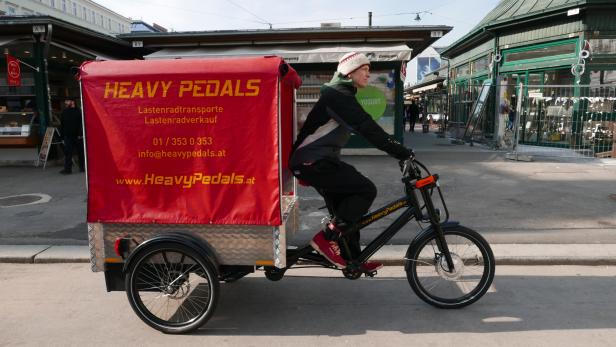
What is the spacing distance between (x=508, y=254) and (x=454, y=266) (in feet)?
5.25

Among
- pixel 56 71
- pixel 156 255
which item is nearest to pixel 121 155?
pixel 156 255

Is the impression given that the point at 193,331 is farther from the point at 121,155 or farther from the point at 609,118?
the point at 609,118

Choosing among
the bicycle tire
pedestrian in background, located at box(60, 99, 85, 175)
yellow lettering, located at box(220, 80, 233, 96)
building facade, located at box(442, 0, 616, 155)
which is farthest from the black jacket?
building facade, located at box(442, 0, 616, 155)

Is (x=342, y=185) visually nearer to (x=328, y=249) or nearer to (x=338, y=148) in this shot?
(x=338, y=148)

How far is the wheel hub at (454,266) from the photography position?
3.77 m

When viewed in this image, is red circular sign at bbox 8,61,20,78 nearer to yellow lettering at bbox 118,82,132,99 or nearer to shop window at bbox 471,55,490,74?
yellow lettering at bbox 118,82,132,99

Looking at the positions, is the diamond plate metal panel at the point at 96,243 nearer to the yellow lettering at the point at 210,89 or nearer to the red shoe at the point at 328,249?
the yellow lettering at the point at 210,89

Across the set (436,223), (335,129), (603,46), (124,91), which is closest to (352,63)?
(335,129)

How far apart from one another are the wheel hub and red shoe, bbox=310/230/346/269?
0.84m

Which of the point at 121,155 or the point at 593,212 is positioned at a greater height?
the point at 121,155

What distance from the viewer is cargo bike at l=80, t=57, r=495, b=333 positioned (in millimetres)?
3195

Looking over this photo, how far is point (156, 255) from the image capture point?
3.40 metres

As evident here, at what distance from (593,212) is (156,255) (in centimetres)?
636

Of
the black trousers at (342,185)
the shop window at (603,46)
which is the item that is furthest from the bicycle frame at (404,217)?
the shop window at (603,46)
